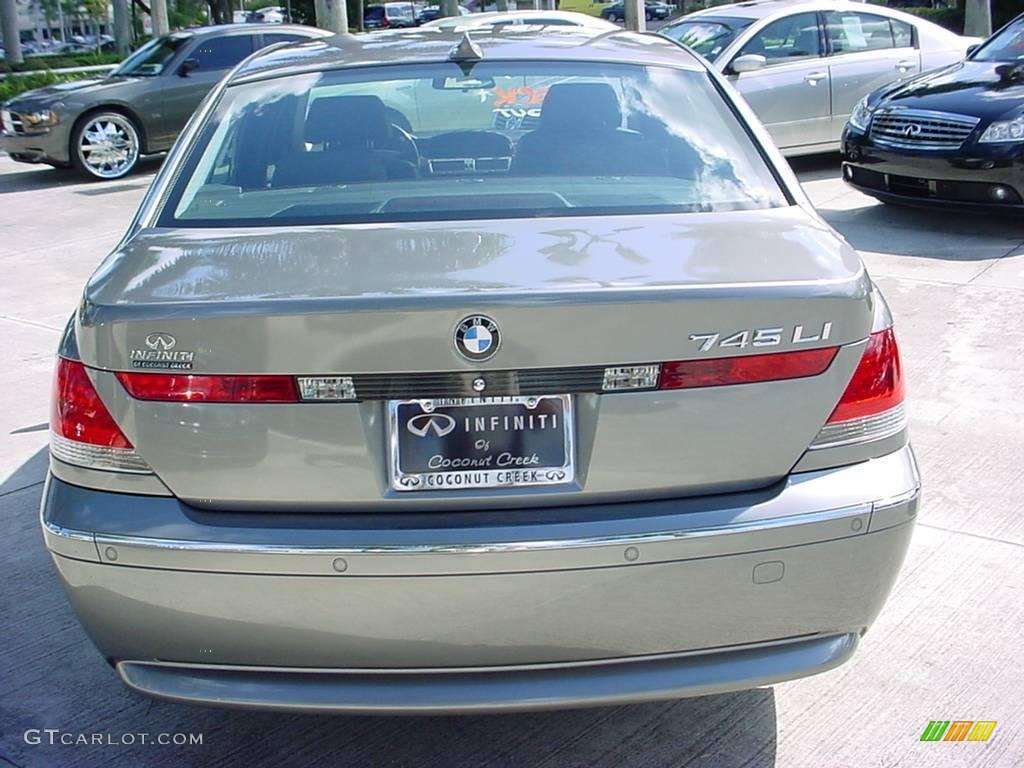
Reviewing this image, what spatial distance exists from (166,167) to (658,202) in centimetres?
141

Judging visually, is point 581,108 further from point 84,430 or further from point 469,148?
point 84,430

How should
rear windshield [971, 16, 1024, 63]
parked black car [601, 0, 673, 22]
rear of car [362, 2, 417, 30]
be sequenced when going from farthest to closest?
1. parked black car [601, 0, 673, 22]
2. rear of car [362, 2, 417, 30]
3. rear windshield [971, 16, 1024, 63]

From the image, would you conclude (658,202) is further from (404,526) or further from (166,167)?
(166,167)

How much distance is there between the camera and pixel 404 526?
238 cm

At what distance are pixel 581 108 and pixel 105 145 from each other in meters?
10.4

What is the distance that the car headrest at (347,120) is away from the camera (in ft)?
11.2

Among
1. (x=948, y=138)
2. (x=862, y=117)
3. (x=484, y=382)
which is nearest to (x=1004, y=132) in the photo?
(x=948, y=138)

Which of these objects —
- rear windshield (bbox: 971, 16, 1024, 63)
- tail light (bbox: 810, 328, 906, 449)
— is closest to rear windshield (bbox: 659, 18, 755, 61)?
rear windshield (bbox: 971, 16, 1024, 63)

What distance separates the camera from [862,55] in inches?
442

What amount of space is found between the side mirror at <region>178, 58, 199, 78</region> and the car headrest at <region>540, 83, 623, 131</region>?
10.6m

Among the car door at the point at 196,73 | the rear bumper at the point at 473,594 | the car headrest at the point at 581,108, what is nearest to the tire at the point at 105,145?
the car door at the point at 196,73

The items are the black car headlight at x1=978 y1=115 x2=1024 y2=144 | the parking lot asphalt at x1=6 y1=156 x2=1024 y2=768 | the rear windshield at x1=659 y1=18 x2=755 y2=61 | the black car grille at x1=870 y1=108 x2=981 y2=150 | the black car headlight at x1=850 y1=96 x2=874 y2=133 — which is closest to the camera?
the parking lot asphalt at x1=6 y1=156 x2=1024 y2=768

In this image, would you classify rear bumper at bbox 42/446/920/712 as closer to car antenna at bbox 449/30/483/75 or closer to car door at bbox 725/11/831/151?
car antenna at bbox 449/30/483/75

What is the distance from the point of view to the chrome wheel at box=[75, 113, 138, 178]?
12.6m
